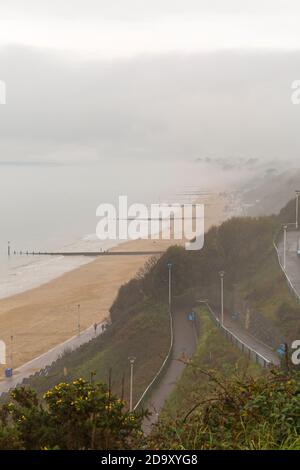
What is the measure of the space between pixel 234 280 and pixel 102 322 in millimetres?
9006

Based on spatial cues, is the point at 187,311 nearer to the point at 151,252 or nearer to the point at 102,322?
the point at 102,322

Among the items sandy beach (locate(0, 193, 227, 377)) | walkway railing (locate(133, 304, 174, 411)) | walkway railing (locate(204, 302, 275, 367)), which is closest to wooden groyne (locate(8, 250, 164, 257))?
sandy beach (locate(0, 193, 227, 377))

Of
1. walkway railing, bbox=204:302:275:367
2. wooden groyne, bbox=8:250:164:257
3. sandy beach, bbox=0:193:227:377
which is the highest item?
walkway railing, bbox=204:302:275:367

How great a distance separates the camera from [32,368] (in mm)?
27500

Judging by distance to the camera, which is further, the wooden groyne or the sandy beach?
the wooden groyne

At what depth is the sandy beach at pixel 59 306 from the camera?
105ft

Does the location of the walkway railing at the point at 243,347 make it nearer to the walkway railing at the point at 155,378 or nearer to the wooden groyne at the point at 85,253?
the walkway railing at the point at 155,378

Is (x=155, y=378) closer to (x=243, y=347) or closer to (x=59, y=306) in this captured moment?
(x=243, y=347)

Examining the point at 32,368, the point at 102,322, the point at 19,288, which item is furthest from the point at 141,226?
the point at 32,368

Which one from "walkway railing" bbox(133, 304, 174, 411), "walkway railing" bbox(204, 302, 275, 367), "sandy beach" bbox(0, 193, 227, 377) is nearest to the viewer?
"walkway railing" bbox(133, 304, 174, 411)

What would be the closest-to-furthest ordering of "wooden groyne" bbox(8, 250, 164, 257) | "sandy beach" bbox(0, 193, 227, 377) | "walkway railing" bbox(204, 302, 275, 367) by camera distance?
"walkway railing" bbox(204, 302, 275, 367) < "sandy beach" bbox(0, 193, 227, 377) < "wooden groyne" bbox(8, 250, 164, 257)

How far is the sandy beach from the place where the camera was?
3216cm

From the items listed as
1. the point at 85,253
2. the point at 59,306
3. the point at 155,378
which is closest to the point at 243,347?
the point at 155,378

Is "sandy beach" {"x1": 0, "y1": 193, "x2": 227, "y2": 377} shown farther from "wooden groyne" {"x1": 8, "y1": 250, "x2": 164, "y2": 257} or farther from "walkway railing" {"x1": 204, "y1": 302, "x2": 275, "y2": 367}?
"walkway railing" {"x1": 204, "y1": 302, "x2": 275, "y2": 367}
